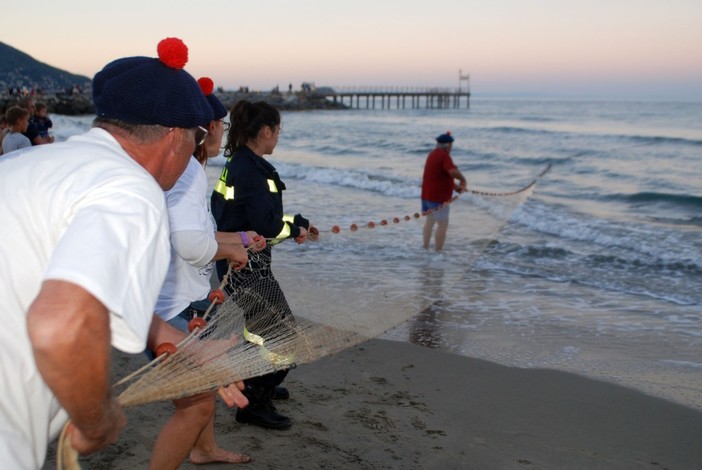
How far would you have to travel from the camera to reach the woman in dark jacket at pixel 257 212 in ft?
13.5

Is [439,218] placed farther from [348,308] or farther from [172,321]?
[172,321]

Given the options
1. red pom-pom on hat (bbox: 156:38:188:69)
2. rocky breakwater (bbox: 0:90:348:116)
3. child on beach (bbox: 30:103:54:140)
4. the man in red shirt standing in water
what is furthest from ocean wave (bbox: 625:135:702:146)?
rocky breakwater (bbox: 0:90:348:116)

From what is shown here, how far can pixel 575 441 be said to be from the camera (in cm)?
461

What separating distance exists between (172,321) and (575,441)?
115 inches

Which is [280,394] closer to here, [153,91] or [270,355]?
[270,355]

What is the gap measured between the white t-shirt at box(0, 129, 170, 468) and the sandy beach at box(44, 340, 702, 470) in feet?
8.80

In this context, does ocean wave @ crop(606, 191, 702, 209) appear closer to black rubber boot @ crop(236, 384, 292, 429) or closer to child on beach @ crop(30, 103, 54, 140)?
child on beach @ crop(30, 103, 54, 140)

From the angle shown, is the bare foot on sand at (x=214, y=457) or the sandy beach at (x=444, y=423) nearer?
the bare foot on sand at (x=214, y=457)

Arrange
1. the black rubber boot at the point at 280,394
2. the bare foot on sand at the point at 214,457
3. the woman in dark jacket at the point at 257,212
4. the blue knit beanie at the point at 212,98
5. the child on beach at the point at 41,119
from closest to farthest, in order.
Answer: the blue knit beanie at the point at 212,98 → the bare foot on sand at the point at 214,457 → the woman in dark jacket at the point at 257,212 → the black rubber boot at the point at 280,394 → the child on beach at the point at 41,119

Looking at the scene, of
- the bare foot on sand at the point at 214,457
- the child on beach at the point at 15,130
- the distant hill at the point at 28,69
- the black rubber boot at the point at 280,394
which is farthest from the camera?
the distant hill at the point at 28,69

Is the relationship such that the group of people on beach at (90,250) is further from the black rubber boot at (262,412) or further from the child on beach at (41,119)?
the child on beach at (41,119)

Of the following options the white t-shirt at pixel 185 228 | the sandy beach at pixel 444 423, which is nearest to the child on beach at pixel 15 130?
the sandy beach at pixel 444 423

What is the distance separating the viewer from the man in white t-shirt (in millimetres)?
1300

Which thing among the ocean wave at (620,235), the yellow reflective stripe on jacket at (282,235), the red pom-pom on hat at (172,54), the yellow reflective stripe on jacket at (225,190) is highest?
the red pom-pom on hat at (172,54)
